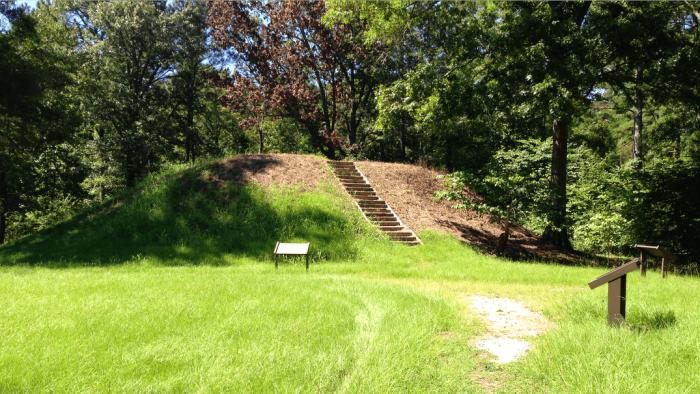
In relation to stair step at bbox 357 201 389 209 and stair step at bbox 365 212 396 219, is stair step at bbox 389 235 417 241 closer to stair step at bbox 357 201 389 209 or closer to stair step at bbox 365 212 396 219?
stair step at bbox 365 212 396 219

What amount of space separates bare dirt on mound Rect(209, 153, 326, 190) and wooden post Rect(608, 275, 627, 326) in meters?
13.7

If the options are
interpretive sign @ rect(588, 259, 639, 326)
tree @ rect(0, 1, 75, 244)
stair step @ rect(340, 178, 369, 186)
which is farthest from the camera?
stair step @ rect(340, 178, 369, 186)

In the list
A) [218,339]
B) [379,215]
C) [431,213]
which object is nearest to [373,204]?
[379,215]

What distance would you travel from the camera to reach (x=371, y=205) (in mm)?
16938

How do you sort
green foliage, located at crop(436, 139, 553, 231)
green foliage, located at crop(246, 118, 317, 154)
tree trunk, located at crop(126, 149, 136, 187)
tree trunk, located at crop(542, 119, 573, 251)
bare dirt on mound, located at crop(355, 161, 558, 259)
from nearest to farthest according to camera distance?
green foliage, located at crop(436, 139, 553, 231) < tree trunk, located at crop(542, 119, 573, 251) < bare dirt on mound, located at crop(355, 161, 558, 259) < tree trunk, located at crop(126, 149, 136, 187) < green foliage, located at crop(246, 118, 317, 154)

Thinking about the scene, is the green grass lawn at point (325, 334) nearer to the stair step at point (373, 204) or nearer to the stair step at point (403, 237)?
the stair step at point (403, 237)

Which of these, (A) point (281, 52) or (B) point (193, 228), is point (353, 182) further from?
(A) point (281, 52)

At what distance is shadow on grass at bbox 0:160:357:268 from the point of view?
12.8m

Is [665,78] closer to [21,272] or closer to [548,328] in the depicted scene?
[548,328]

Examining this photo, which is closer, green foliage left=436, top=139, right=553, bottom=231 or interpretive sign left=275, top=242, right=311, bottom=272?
interpretive sign left=275, top=242, right=311, bottom=272

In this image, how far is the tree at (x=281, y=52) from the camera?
75.4 ft

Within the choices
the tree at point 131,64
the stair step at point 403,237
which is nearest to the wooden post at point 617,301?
the stair step at point 403,237

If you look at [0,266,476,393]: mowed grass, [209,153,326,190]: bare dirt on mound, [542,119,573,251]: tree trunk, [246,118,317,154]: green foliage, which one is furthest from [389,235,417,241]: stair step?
[246,118,317,154]: green foliage

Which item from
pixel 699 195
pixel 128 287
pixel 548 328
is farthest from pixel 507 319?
pixel 699 195
